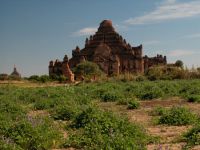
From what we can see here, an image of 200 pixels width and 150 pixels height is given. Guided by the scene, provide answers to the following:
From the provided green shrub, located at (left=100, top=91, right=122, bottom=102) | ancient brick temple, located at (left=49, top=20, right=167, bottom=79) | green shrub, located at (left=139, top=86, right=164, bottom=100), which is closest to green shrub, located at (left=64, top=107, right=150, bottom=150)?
green shrub, located at (left=100, top=91, right=122, bottom=102)

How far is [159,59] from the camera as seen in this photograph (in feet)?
308

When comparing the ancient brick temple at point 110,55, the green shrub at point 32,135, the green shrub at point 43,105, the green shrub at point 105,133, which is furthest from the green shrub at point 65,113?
the ancient brick temple at point 110,55

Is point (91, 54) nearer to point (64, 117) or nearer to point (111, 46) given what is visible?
point (111, 46)

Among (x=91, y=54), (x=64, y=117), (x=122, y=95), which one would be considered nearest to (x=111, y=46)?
(x=91, y=54)

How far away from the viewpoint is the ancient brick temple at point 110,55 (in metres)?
88.3

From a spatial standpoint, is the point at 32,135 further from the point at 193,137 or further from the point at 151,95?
the point at 151,95

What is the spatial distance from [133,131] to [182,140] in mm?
1040

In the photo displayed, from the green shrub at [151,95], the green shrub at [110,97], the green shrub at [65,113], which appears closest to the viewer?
the green shrub at [65,113]

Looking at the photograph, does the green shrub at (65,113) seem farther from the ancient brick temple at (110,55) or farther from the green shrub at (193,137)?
the ancient brick temple at (110,55)

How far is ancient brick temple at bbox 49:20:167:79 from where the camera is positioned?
290 ft

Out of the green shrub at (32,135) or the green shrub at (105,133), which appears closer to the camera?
the green shrub at (105,133)

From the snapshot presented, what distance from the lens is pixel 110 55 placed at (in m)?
91.4

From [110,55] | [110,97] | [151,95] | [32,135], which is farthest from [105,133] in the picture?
[110,55]

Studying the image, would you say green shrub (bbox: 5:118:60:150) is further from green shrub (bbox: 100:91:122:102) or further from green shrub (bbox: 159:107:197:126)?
green shrub (bbox: 100:91:122:102)
